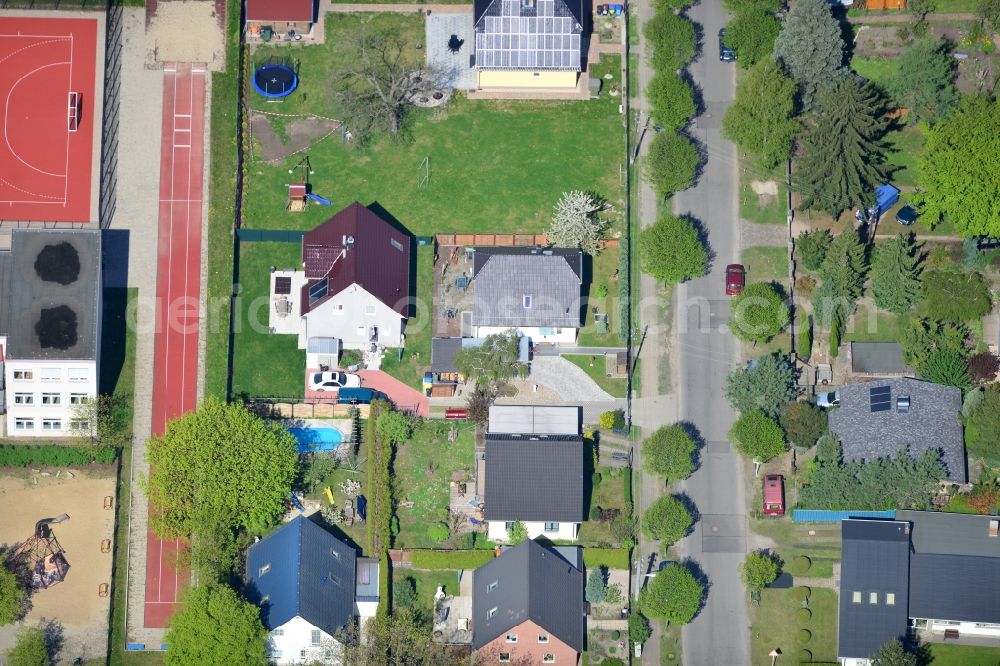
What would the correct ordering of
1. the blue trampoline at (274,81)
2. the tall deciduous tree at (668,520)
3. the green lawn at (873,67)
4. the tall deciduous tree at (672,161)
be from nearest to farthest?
the tall deciduous tree at (668,520) < the tall deciduous tree at (672,161) < the blue trampoline at (274,81) < the green lawn at (873,67)

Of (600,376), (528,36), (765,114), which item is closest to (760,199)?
(765,114)

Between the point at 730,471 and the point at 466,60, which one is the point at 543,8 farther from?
the point at 730,471

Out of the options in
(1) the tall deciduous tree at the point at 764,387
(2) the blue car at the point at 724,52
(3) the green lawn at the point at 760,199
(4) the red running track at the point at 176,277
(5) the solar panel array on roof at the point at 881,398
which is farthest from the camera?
(2) the blue car at the point at 724,52

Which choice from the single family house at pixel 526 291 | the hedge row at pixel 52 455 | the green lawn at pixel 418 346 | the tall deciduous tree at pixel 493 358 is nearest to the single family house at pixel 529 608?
the tall deciduous tree at pixel 493 358

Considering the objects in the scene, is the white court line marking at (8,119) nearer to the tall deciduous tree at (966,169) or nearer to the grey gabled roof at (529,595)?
the grey gabled roof at (529,595)

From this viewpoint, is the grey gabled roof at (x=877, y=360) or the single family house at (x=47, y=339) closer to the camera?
the single family house at (x=47, y=339)

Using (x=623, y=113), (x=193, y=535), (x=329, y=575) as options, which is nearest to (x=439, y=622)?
(x=329, y=575)

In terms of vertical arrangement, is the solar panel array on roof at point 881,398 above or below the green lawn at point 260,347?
below
